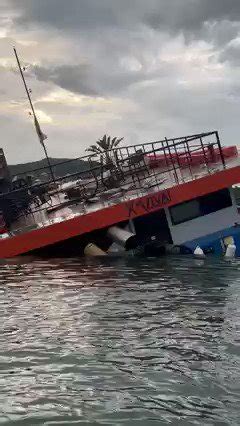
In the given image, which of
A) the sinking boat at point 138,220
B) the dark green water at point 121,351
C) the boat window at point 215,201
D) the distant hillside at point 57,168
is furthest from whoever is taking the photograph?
the distant hillside at point 57,168

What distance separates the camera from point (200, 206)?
16.1 metres

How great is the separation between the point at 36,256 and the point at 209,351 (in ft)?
31.0

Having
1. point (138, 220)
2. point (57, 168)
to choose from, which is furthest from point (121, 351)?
point (57, 168)

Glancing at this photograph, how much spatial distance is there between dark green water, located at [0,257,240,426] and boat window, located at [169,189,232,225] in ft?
14.1

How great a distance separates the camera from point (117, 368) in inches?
236

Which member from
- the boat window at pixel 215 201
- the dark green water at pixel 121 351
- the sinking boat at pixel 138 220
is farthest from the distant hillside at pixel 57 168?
the dark green water at pixel 121 351

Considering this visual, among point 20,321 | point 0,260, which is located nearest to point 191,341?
point 20,321

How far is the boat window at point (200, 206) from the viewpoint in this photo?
15.8 metres

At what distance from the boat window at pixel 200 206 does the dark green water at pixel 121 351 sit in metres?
4.31

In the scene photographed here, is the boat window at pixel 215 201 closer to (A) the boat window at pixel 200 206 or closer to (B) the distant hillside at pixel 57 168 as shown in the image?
(A) the boat window at pixel 200 206

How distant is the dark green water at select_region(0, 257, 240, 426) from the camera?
16.2 ft

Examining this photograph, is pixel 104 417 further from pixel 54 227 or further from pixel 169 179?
pixel 169 179

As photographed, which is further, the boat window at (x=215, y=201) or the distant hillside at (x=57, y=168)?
the distant hillside at (x=57, y=168)

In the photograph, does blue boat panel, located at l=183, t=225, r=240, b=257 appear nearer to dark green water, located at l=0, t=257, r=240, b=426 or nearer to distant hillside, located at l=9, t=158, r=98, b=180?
dark green water, located at l=0, t=257, r=240, b=426
